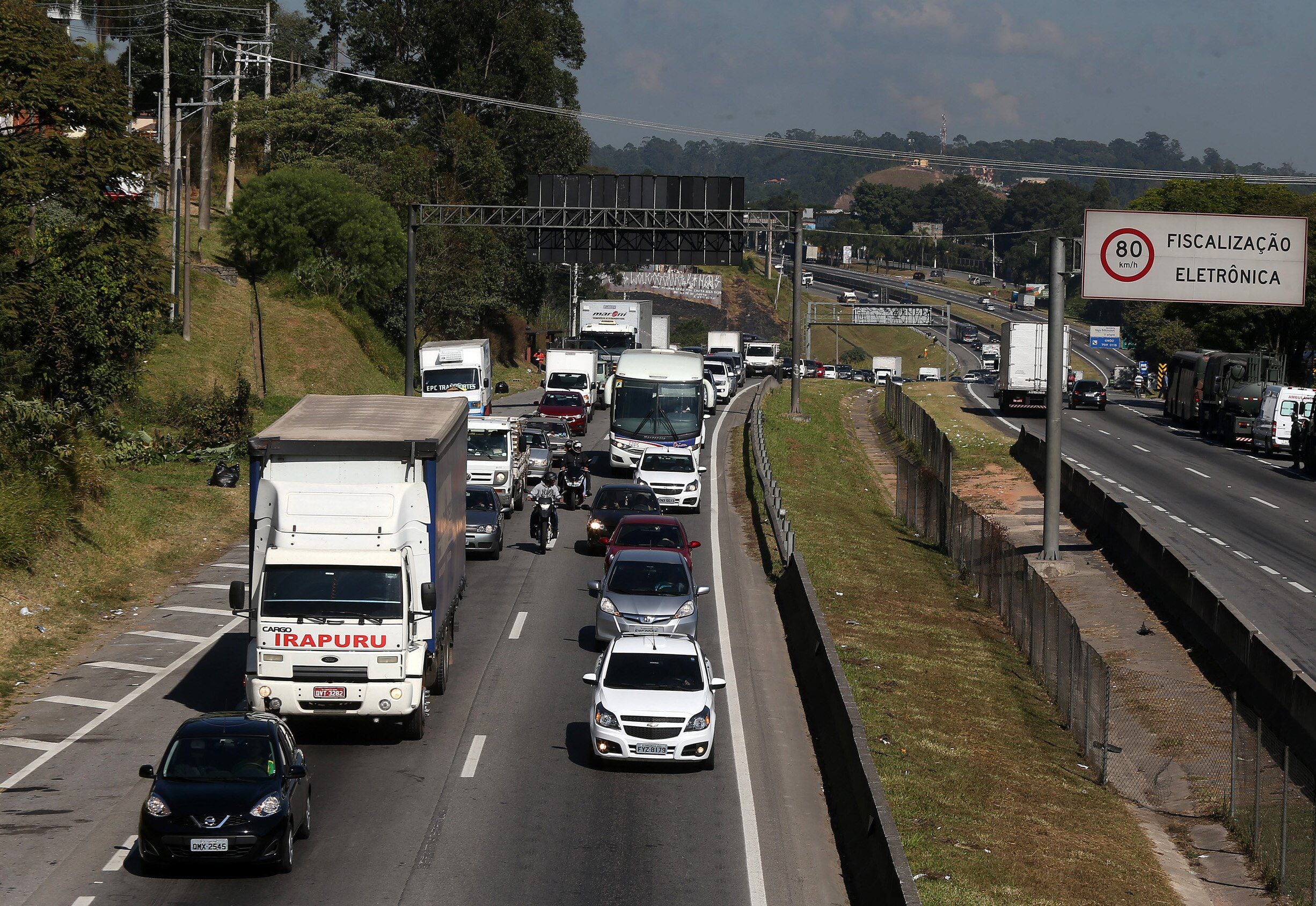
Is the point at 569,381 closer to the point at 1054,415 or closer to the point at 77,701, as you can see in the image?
the point at 1054,415

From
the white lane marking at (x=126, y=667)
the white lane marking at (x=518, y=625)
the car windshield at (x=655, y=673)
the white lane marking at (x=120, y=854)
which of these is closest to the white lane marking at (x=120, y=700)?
the white lane marking at (x=126, y=667)

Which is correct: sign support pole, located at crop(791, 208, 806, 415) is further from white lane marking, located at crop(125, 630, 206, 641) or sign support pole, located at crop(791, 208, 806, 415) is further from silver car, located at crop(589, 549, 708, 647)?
white lane marking, located at crop(125, 630, 206, 641)

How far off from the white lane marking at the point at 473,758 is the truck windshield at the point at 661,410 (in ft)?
77.5

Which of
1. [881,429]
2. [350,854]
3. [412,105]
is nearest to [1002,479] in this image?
[881,429]

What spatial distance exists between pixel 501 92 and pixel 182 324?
Result: 1262 inches

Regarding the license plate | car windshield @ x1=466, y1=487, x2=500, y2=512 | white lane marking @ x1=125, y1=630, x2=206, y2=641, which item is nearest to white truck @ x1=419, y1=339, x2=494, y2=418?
car windshield @ x1=466, y1=487, x2=500, y2=512

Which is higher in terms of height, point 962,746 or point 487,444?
point 487,444

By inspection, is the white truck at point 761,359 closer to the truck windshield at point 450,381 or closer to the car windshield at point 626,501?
the truck windshield at point 450,381

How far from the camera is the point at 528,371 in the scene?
273 feet

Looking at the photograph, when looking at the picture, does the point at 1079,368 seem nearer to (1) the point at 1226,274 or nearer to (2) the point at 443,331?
(2) the point at 443,331

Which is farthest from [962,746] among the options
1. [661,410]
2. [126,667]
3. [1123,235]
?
[661,410]

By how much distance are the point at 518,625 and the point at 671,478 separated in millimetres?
12663

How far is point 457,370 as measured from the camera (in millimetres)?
49969

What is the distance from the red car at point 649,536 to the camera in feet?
90.0
